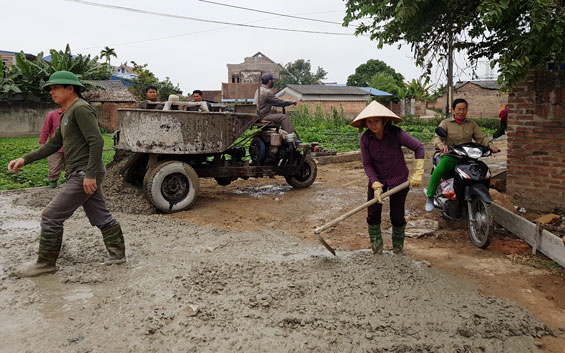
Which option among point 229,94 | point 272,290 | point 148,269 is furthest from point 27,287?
point 229,94

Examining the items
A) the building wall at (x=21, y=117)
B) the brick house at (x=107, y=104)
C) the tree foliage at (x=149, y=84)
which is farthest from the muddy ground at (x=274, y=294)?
the tree foliage at (x=149, y=84)

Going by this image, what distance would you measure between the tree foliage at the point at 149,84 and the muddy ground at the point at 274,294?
2854 centimetres

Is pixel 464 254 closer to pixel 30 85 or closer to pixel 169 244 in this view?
pixel 169 244

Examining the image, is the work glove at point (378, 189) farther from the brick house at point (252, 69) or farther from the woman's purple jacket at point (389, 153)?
the brick house at point (252, 69)

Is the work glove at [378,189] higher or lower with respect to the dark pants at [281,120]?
lower

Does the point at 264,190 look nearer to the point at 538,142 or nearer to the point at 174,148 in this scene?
the point at 174,148

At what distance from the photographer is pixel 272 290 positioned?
371 cm

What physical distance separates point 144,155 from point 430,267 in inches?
184

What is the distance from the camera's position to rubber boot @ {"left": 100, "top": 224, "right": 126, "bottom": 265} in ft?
14.6

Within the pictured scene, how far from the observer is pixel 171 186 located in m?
6.96

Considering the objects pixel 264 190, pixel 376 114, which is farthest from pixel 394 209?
pixel 264 190

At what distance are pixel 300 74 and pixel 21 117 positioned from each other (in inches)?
1768

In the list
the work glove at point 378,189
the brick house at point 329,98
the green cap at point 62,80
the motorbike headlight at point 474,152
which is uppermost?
the brick house at point 329,98

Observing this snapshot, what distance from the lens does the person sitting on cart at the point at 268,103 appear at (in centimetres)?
817
